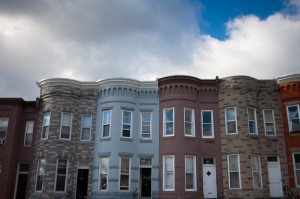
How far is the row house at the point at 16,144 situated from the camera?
2342 centimetres

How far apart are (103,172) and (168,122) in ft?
19.1

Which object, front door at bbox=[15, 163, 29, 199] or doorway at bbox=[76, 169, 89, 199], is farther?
front door at bbox=[15, 163, 29, 199]

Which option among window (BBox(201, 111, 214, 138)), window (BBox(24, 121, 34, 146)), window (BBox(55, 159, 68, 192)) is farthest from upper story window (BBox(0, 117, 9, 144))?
window (BBox(201, 111, 214, 138))

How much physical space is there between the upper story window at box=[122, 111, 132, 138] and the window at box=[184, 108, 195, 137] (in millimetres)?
4112

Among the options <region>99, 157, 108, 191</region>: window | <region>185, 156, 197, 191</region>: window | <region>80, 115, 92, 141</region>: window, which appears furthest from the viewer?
<region>80, 115, 92, 141</region>: window

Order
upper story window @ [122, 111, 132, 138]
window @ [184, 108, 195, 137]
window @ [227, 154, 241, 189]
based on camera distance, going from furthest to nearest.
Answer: upper story window @ [122, 111, 132, 138] < window @ [184, 108, 195, 137] < window @ [227, 154, 241, 189]

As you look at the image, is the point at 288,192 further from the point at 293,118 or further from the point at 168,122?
the point at 168,122

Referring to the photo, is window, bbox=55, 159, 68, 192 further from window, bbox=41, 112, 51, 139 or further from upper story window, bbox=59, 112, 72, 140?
window, bbox=41, 112, 51, 139

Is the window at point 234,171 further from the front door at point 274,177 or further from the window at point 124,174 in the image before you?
the window at point 124,174

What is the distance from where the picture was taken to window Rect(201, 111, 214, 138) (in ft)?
73.8

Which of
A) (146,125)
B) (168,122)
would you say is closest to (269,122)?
(168,122)

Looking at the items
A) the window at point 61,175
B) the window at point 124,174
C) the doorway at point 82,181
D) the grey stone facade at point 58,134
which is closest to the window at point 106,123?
the grey stone facade at point 58,134

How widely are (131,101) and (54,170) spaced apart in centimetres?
735

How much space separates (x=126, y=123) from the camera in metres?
22.9
